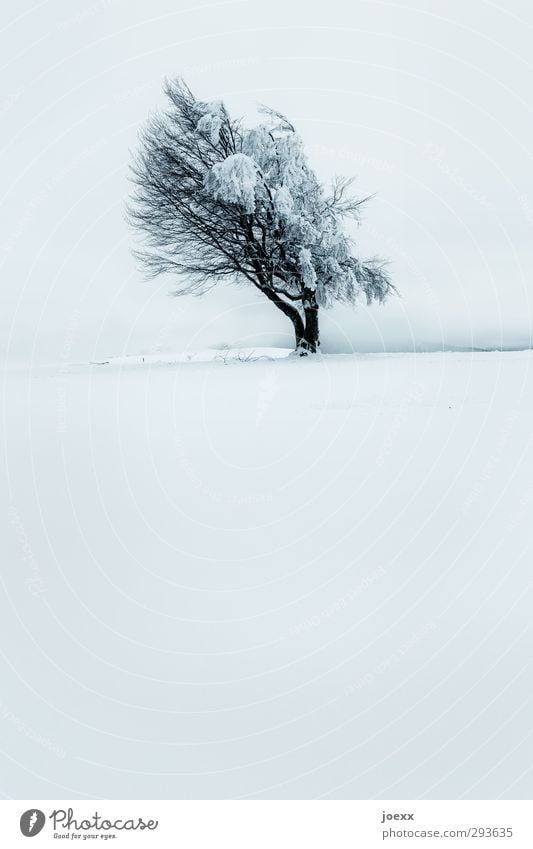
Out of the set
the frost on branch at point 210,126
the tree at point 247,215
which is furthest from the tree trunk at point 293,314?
the frost on branch at point 210,126

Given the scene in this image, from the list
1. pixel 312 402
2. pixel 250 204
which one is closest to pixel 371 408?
pixel 312 402

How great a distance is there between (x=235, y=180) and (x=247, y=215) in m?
0.21

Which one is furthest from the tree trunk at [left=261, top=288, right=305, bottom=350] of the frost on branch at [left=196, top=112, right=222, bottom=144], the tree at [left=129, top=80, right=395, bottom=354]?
the frost on branch at [left=196, top=112, right=222, bottom=144]

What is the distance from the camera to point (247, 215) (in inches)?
167

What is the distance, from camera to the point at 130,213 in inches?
159

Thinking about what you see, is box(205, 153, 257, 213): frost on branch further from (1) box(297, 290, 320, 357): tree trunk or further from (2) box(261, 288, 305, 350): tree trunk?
(1) box(297, 290, 320, 357): tree trunk

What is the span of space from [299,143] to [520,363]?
1.69 m

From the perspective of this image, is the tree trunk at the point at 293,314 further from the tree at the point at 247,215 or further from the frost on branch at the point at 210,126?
the frost on branch at the point at 210,126

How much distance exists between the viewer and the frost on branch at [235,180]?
13.5 ft

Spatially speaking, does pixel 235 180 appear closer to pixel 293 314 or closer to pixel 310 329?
pixel 293 314

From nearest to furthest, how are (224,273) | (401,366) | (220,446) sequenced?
1. (220,446)
2. (401,366)
3. (224,273)

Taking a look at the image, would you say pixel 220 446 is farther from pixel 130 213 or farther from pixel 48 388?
pixel 130 213

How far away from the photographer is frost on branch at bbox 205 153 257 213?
4105mm

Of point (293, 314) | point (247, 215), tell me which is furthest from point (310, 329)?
point (247, 215)
